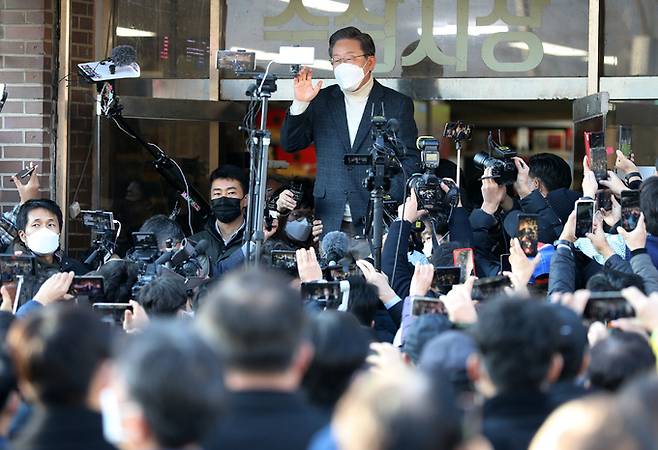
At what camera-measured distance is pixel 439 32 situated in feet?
27.1

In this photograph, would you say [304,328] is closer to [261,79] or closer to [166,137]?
[261,79]

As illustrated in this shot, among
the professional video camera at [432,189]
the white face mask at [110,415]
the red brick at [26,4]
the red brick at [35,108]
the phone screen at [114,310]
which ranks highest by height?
the red brick at [26,4]

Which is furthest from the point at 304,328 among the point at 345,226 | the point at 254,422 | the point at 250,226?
the point at 345,226

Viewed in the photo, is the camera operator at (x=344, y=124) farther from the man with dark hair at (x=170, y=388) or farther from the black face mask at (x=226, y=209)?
the man with dark hair at (x=170, y=388)

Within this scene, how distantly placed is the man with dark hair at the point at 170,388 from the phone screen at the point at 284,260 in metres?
3.48

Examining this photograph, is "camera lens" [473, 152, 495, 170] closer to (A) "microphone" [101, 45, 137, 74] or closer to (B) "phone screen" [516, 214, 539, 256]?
(B) "phone screen" [516, 214, 539, 256]

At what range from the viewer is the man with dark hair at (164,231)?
7.00m

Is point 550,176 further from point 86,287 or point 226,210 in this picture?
point 86,287

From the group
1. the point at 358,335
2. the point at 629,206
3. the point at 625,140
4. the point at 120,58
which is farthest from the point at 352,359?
the point at 625,140

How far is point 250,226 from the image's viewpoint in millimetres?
6082

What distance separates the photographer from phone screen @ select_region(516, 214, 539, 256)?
5375 mm

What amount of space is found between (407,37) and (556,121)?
12.3 feet

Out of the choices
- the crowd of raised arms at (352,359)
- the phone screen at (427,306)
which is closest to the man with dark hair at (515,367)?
the crowd of raised arms at (352,359)

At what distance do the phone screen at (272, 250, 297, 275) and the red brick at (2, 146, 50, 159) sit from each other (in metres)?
2.32
